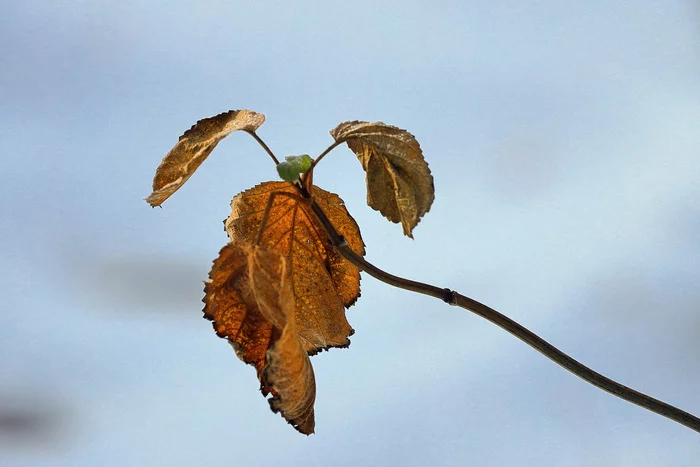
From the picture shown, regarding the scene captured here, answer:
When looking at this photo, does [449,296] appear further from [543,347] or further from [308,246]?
[308,246]

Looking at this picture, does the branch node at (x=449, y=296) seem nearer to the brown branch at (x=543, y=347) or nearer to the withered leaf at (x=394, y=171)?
the brown branch at (x=543, y=347)

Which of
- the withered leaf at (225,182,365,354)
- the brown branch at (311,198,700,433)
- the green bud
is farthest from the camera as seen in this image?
the withered leaf at (225,182,365,354)

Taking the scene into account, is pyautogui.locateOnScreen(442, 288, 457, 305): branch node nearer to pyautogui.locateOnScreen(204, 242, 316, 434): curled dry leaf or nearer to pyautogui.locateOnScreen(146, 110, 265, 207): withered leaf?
pyautogui.locateOnScreen(204, 242, 316, 434): curled dry leaf

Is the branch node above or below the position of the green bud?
below

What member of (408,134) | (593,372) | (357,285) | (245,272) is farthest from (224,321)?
(593,372)

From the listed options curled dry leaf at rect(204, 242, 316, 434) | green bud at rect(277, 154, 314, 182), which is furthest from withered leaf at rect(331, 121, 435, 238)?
curled dry leaf at rect(204, 242, 316, 434)

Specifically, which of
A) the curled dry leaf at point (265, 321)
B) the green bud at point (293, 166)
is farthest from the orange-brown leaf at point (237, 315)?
the green bud at point (293, 166)
